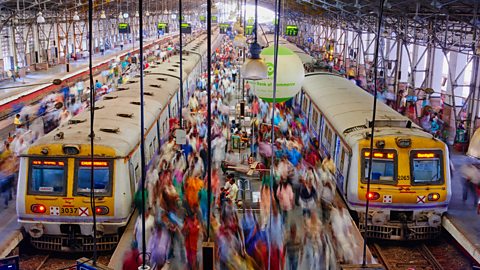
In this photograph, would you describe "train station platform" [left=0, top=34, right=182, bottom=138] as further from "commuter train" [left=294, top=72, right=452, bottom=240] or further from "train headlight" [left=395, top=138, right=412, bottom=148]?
"train headlight" [left=395, top=138, right=412, bottom=148]

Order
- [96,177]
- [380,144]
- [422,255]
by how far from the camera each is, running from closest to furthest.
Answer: [96,177]
[380,144]
[422,255]

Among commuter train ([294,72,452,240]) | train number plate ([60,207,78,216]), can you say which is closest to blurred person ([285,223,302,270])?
commuter train ([294,72,452,240])

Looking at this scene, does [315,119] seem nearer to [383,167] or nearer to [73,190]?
[383,167]

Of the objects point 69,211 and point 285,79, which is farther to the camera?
point 69,211

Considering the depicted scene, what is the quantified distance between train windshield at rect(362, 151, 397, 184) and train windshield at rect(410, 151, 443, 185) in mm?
391

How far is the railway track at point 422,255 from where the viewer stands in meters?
11.1

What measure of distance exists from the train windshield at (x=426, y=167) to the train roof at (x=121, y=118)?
576 cm

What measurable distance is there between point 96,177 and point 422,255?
6849 mm

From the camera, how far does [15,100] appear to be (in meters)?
27.5

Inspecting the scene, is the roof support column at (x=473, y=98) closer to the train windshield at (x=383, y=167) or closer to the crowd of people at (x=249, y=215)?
the crowd of people at (x=249, y=215)

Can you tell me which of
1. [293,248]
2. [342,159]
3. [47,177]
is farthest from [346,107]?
[47,177]

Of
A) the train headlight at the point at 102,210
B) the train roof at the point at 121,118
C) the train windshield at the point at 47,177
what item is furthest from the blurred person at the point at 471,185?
the train windshield at the point at 47,177

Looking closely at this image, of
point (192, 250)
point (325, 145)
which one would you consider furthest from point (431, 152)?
point (192, 250)

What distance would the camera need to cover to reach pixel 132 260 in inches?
355
